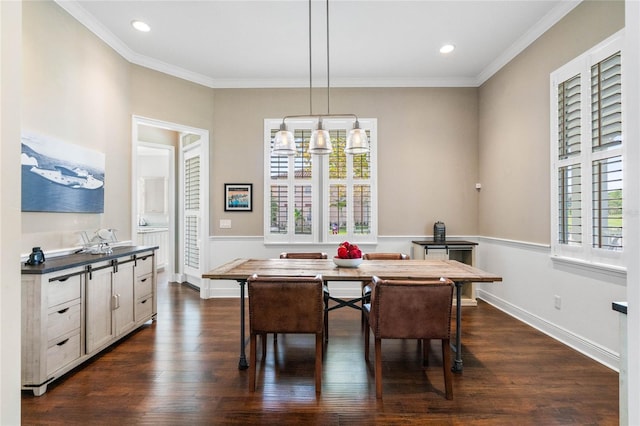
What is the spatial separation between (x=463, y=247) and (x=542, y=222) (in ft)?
3.61

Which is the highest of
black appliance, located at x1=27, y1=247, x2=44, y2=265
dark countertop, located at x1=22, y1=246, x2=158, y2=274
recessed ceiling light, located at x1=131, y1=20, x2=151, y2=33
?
recessed ceiling light, located at x1=131, y1=20, x2=151, y2=33

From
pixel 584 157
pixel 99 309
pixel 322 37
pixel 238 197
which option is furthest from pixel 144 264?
pixel 584 157

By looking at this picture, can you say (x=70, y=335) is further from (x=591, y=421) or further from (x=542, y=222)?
(x=542, y=222)

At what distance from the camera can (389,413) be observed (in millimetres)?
1997

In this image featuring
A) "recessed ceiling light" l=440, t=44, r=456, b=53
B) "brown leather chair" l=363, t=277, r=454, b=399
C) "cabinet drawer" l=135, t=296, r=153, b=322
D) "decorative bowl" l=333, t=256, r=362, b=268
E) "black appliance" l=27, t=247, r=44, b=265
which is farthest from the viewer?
"recessed ceiling light" l=440, t=44, r=456, b=53

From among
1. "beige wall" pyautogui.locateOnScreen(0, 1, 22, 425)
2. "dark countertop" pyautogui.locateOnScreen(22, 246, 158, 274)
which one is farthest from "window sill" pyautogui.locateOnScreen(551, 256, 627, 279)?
"dark countertop" pyautogui.locateOnScreen(22, 246, 158, 274)

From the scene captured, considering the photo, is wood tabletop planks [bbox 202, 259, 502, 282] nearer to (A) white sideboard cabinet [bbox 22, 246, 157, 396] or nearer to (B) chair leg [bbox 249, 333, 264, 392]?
(B) chair leg [bbox 249, 333, 264, 392]

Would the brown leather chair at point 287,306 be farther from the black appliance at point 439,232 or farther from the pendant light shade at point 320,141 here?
the black appliance at point 439,232

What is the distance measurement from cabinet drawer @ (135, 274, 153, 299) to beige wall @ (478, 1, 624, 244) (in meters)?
4.37

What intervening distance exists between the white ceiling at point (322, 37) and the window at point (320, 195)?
831 millimetres

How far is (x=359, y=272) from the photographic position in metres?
2.63

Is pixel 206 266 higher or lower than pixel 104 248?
lower

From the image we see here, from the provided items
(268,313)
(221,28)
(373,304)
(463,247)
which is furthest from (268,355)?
(221,28)

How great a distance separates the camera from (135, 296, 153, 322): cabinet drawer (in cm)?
333
